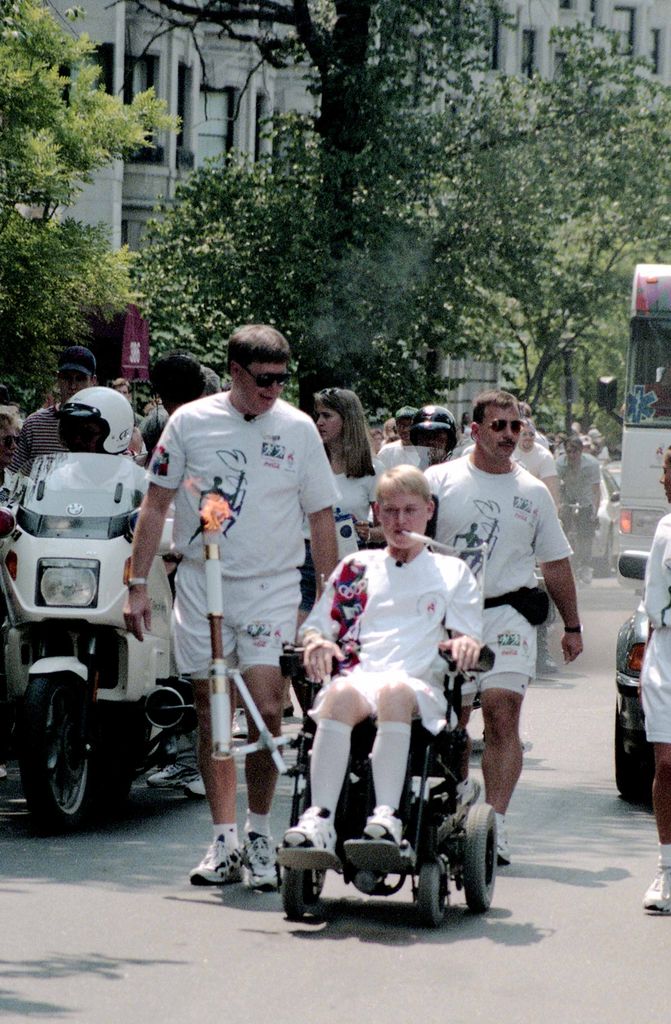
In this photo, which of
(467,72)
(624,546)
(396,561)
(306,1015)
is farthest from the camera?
(467,72)

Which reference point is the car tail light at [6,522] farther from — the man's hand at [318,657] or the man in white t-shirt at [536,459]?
the man in white t-shirt at [536,459]

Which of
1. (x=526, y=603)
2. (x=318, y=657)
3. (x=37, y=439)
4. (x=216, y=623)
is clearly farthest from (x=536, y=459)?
(x=318, y=657)

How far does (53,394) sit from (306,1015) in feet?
54.7

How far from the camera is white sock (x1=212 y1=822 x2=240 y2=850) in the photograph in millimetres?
7496

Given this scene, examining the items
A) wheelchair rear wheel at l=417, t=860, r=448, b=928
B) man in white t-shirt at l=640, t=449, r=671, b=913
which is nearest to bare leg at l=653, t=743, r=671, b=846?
man in white t-shirt at l=640, t=449, r=671, b=913

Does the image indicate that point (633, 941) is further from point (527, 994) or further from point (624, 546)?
point (624, 546)

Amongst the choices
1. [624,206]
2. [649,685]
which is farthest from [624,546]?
[649,685]

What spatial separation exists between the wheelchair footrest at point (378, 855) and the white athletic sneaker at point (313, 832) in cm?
9

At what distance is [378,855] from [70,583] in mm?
2463

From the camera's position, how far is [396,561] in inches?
287

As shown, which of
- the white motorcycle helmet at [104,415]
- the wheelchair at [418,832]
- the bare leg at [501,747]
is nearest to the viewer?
the wheelchair at [418,832]

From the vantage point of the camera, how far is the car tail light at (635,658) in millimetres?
9664

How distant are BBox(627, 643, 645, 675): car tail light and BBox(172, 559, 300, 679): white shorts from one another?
2.53m

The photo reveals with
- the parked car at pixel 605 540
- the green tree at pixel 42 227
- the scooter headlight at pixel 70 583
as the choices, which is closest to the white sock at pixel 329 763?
the scooter headlight at pixel 70 583
